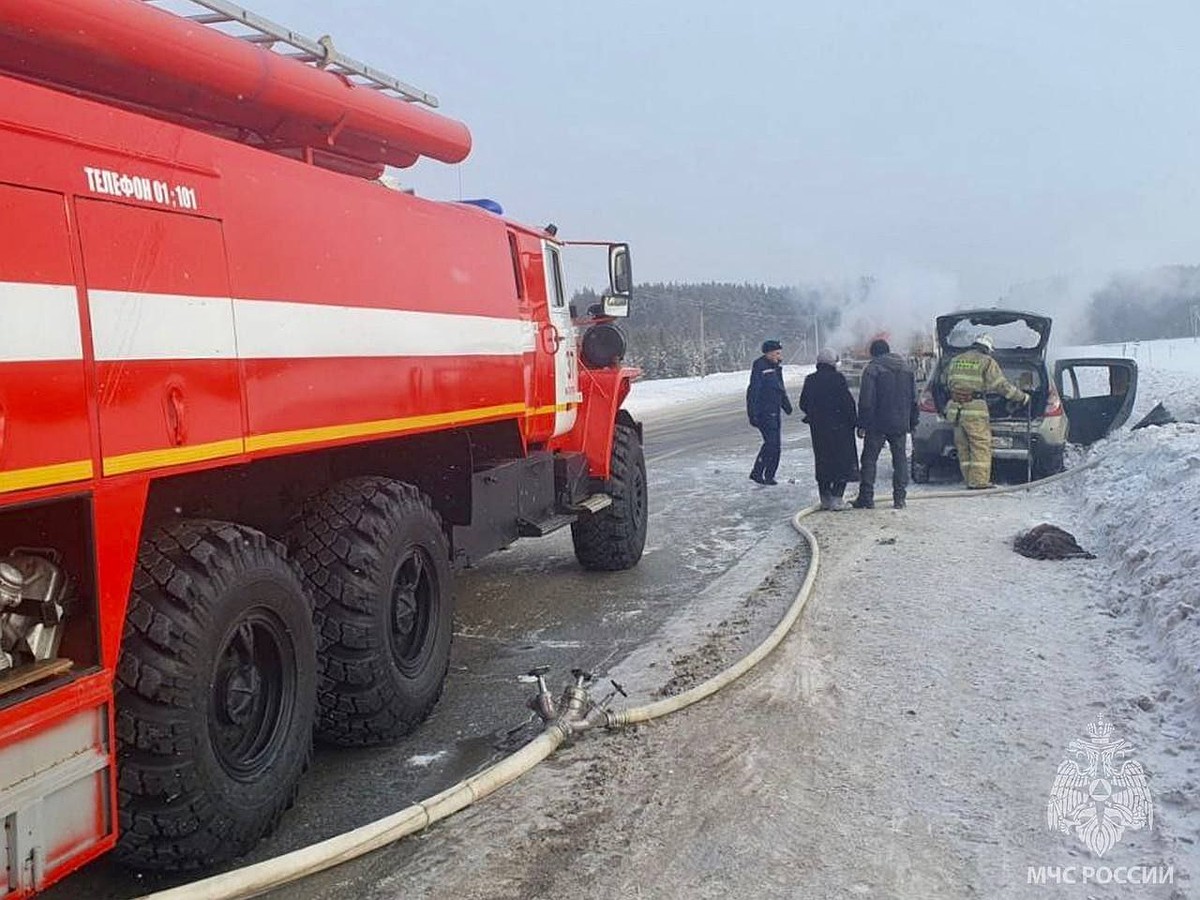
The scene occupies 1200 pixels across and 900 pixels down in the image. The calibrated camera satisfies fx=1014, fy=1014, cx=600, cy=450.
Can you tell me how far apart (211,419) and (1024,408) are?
10.4 metres

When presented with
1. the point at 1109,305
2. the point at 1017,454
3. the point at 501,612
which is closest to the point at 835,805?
the point at 501,612

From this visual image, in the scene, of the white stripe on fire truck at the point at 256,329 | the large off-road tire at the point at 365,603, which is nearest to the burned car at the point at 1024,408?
the white stripe on fire truck at the point at 256,329

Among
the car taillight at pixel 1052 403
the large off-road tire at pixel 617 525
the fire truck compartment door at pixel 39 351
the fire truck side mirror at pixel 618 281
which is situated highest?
the fire truck side mirror at pixel 618 281

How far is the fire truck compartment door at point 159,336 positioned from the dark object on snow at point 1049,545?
6.15 meters

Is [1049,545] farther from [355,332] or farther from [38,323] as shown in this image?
[38,323]

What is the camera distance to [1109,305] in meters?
42.1

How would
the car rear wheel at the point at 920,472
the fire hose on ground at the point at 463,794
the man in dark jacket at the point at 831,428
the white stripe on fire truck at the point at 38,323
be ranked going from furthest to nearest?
the car rear wheel at the point at 920,472 < the man in dark jacket at the point at 831,428 < the fire hose on ground at the point at 463,794 < the white stripe on fire truck at the point at 38,323

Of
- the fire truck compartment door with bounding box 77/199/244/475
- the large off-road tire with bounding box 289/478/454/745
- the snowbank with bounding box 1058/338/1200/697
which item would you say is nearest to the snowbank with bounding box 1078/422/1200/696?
the snowbank with bounding box 1058/338/1200/697

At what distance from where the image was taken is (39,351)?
2592 millimetres

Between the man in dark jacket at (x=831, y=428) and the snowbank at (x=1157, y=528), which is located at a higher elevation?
the man in dark jacket at (x=831, y=428)

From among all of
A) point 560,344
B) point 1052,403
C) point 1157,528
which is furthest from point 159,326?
point 1052,403

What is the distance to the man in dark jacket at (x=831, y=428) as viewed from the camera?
1024 cm

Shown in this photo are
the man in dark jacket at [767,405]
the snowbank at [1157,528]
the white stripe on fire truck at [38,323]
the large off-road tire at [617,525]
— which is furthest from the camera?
the man in dark jacket at [767,405]

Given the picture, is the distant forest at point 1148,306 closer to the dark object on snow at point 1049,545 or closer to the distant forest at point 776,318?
the distant forest at point 776,318
